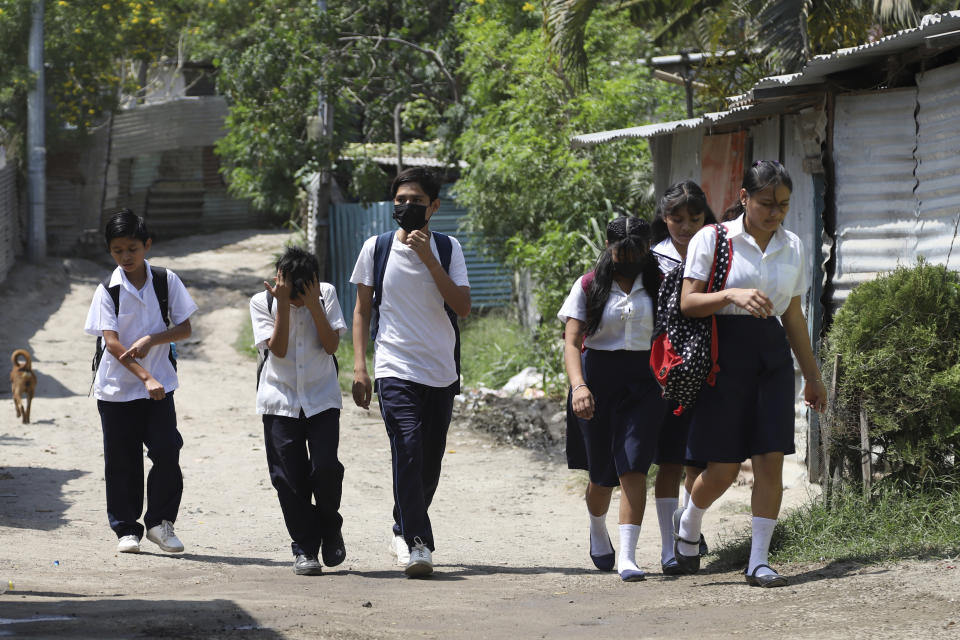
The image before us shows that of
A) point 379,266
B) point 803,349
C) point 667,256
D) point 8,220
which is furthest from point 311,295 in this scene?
point 8,220

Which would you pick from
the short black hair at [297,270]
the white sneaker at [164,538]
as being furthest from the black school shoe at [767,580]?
the white sneaker at [164,538]

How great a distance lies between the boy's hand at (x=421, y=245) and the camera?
5207 millimetres

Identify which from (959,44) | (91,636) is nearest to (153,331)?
(91,636)

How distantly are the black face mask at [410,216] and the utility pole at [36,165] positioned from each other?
49.5 ft

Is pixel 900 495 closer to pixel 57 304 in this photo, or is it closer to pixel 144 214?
pixel 57 304

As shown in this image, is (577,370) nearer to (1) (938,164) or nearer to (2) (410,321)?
(2) (410,321)

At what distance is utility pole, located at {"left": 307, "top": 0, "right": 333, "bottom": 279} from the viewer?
1728 cm

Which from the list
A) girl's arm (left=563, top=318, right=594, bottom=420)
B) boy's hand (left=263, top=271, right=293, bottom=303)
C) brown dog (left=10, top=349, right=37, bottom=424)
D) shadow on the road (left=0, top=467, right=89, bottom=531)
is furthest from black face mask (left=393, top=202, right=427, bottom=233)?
brown dog (left=10, top=349, right=37, bottom=424)

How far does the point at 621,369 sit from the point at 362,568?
1754 millimetres

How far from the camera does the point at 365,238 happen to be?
1705cm

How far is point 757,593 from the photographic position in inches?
182

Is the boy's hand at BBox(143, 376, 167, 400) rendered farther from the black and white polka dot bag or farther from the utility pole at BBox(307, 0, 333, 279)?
the utility pole at BBox(307, 0, 333, 279)

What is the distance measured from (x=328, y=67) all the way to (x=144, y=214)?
7.52 metres

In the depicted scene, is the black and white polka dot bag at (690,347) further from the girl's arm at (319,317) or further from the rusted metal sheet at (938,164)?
the rusted metal sheet at (938,164)
